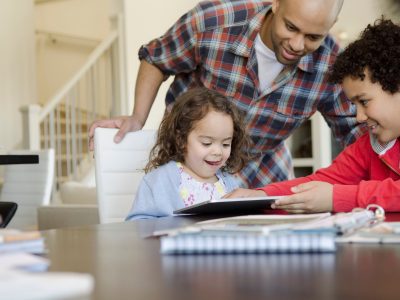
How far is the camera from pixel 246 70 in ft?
5.29

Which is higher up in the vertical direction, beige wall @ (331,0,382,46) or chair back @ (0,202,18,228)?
beige wall @ (331,0,382,46)

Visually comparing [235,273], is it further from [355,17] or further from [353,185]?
[355,17]

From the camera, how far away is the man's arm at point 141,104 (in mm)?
1562

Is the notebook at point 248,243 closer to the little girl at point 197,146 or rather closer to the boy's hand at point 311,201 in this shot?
the boy's hand at point 311,201

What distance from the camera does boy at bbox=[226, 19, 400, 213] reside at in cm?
97

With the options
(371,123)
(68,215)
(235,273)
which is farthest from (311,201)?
(68,215)

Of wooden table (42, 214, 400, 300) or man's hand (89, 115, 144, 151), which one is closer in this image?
wooden table (42, 214, 400, 300)

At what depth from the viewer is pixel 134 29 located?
439 centimetres

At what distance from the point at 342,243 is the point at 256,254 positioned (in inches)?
5.3

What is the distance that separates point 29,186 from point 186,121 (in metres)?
2.03

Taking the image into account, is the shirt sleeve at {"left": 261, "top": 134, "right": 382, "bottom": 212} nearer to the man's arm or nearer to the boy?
the boy

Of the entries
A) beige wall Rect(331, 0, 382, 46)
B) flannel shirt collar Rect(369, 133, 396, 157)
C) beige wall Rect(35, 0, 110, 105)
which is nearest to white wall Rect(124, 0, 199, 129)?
beige wall Rect(331, 0, 382, 46)

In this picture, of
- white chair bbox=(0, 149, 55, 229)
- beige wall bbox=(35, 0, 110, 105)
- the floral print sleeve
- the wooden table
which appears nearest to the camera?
the wooden table

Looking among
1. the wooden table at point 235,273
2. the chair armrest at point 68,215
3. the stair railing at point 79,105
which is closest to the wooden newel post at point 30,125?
the stair railing at point 79,105
